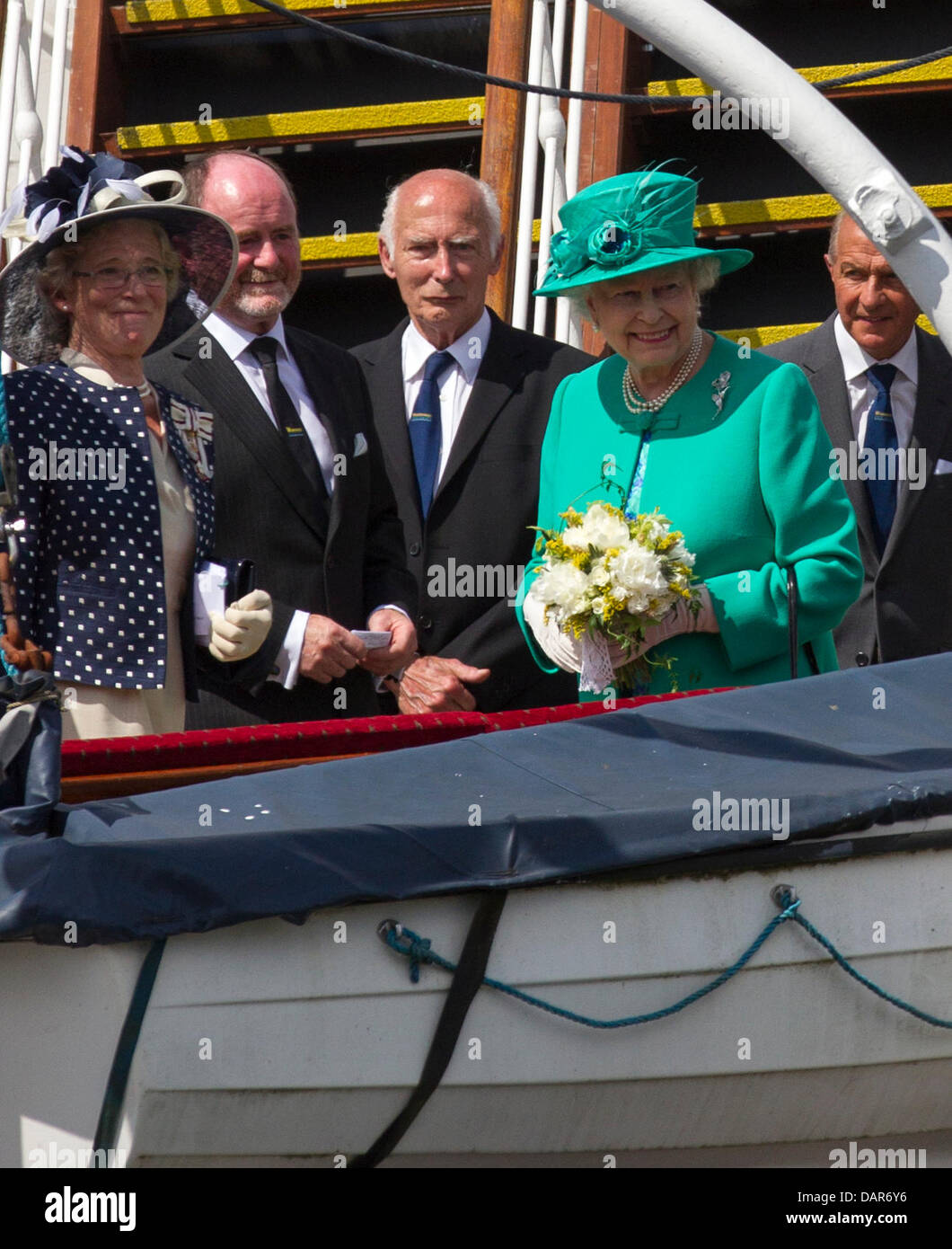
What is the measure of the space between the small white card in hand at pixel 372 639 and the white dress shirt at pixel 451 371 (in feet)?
2.97

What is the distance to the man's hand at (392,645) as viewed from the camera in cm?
424

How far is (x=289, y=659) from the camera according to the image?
13.4 ft

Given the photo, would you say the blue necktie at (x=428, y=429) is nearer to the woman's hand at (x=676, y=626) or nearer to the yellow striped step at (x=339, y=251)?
the woman's hand at (x=676, y=626)

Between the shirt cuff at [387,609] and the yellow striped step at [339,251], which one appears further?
the yellow striped step at [339,251]

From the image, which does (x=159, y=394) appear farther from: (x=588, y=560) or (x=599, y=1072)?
(x=599, y=1072)

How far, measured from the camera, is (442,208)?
16.6 ft

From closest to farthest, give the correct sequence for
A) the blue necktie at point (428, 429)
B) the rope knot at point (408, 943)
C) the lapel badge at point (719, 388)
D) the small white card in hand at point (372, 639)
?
the rope knot at point (408, 943), the lapel badge at point (719, 388), the small white card in hand at point (372, 639), the blue necktie at point (428, 429)

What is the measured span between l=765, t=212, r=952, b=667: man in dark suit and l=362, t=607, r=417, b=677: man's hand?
1.20 metres

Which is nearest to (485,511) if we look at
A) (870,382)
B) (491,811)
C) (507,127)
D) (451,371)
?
(451,371)

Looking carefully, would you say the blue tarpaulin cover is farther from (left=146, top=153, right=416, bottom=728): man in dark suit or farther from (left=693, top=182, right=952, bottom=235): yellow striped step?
(left=693, top=182, right=952, bottom=235): yellow striped step

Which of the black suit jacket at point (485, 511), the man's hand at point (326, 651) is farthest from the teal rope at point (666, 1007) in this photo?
the black suit jacket at point (485, 511)

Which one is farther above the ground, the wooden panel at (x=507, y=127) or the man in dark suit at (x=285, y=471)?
the wooden panel at (x=507, y=127)

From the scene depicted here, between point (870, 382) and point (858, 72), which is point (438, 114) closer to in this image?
point (858, 72)

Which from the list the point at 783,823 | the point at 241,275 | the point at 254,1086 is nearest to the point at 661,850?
the point at 783,823
